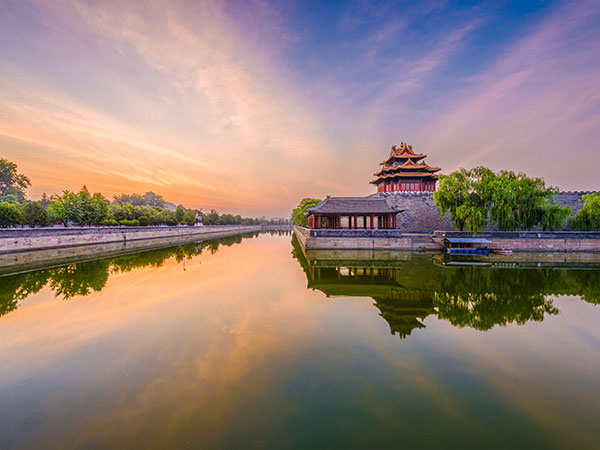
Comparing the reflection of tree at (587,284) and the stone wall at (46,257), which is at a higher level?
the stone wall at (46,257)

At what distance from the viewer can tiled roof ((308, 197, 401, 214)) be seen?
2423cm

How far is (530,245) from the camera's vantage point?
2080cm

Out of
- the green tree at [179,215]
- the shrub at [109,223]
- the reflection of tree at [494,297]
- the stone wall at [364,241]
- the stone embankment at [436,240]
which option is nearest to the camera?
the reflection of tree at [494,297]

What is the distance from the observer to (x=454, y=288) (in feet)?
33.7

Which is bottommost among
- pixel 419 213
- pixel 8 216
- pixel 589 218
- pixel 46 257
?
pixel 46 257

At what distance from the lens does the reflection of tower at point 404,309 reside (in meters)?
6.75

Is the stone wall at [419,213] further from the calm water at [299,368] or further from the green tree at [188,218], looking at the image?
the green tree at [188,218]

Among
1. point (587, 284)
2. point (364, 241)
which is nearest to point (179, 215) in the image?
point (364, 241)

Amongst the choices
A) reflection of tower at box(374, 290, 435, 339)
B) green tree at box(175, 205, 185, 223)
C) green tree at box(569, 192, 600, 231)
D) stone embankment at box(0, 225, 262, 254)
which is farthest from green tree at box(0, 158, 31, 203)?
green tree at box(569, 192, 600, 231)

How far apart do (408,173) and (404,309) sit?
29.7m

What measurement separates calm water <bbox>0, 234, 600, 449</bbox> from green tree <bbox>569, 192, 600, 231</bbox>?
65.3ft

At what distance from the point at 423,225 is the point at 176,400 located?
1360 inches

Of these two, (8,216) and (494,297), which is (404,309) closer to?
(494,297)

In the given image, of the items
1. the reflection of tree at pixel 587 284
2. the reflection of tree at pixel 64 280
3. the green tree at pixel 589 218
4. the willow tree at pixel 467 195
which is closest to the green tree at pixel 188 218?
the reflection of tree at pixel 64 280
